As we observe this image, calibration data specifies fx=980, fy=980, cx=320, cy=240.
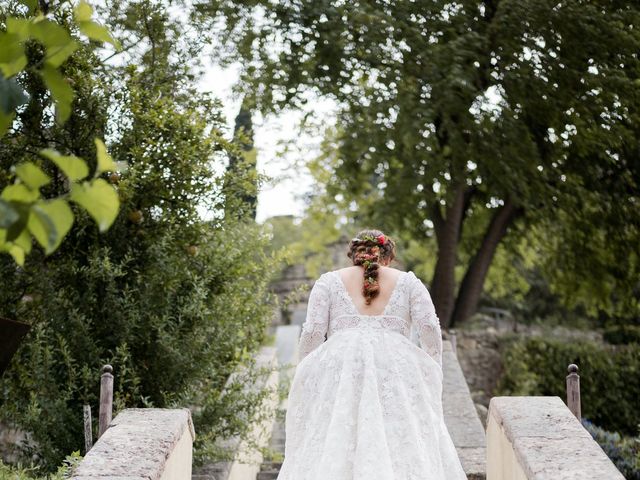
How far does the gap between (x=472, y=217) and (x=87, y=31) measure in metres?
14.6

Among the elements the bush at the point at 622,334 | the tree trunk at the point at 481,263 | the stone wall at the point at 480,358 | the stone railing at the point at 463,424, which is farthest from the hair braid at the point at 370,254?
the bush at the point at 622,334

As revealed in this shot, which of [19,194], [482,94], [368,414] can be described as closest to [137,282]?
[368,414]

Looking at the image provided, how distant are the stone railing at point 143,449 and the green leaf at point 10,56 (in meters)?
2.16

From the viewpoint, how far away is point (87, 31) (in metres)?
2.43

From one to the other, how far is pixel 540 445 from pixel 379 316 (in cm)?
146

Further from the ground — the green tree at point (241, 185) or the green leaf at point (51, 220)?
the green tree at point (241, 185)

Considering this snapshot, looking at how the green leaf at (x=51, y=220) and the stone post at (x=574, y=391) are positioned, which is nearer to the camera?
the green leaf at (x=51, y=220)

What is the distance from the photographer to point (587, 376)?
46.8ft

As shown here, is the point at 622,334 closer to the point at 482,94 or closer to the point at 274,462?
the point at 482,94

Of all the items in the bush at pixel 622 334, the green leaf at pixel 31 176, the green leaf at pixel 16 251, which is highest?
the green leaf at pixel 31 176

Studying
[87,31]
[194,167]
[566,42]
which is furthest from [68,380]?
[566,42]

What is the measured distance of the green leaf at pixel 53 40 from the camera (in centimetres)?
238

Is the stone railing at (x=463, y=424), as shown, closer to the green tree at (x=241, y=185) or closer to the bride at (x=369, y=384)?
the bride at (x=369, y=384)

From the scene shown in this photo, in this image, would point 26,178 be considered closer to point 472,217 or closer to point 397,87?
point 397,87
